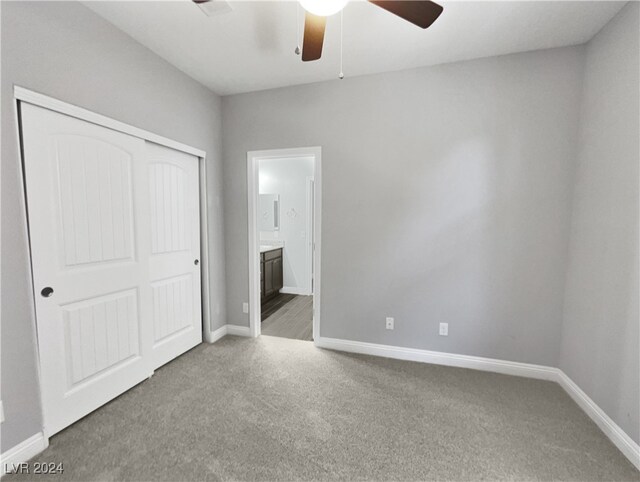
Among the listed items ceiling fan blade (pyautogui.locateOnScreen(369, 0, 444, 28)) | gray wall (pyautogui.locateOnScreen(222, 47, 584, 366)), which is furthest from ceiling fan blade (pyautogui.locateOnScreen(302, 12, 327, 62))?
gray wall (pyautogui.locateOnScreen(222, 47, 584, 366))

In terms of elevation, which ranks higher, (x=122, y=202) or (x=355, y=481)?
(x=122, y=202)

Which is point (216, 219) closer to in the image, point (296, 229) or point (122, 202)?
point (122, 202)

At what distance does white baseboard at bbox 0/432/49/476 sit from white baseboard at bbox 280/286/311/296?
3.55m

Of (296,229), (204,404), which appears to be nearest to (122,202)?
(204,404)

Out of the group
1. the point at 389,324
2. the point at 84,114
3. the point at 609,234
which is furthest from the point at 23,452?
the point at 609,234

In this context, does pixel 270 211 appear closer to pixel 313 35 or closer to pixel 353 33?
pixel 353 33

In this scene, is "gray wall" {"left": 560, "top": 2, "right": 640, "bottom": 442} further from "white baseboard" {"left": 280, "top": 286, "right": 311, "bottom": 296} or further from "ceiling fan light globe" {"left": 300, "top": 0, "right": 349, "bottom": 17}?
"white baseboard" {"left": 280, "top": 286, "right": 311, "bottom": 296}

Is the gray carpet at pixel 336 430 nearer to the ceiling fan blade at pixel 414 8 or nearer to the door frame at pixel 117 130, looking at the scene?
the door frame at pixel 117 130

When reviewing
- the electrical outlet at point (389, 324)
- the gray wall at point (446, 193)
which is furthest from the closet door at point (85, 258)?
the electrical outlet at point (389, 324)

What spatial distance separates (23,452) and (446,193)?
11.0ft

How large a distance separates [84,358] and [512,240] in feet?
11.1

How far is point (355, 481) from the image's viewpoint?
140 cm

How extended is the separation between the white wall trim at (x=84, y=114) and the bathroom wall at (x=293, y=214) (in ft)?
8.18

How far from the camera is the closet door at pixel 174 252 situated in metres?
2.37
